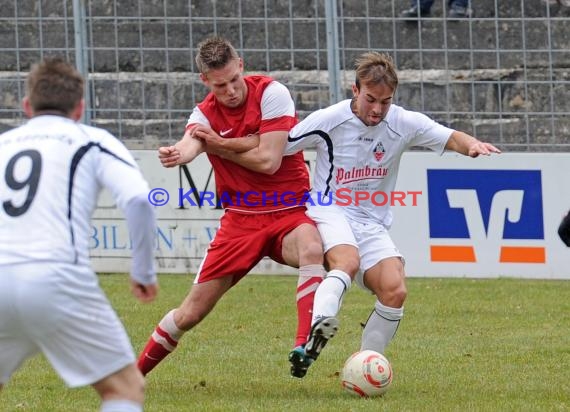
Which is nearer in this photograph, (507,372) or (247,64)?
(507,372)

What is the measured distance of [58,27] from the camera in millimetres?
13305

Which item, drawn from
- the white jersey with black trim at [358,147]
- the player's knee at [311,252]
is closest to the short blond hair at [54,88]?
the player's knee at [311,252]

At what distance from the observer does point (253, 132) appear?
746 centimetres

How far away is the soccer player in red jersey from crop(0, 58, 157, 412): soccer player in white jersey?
2.19m

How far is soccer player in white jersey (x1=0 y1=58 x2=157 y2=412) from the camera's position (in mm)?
4594

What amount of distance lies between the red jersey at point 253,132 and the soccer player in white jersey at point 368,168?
130 millimetres

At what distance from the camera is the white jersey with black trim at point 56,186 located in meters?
4.64

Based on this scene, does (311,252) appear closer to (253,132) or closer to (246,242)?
(246,242)

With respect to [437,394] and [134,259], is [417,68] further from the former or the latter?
[134,259]

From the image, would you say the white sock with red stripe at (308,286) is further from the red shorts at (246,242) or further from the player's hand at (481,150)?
the player's hand at (481,150)

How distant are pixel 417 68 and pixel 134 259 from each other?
8450 mm

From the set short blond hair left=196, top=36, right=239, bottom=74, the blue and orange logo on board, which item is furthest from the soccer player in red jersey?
the blue and orange logo on board

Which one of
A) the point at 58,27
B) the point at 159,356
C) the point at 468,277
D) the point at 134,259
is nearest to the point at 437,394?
the point at 159,356

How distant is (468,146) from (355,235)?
0.81 metres
